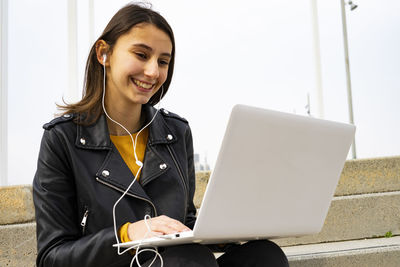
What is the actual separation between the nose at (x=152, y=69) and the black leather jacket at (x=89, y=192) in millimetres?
201

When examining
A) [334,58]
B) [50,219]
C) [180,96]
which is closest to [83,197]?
[50,219]

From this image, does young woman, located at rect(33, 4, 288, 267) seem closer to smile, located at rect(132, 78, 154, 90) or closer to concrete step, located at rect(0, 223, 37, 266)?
smile, located at rect(132, 78, 154, 90)

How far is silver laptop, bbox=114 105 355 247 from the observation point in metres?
0.90

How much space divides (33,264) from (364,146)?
2.24 metres

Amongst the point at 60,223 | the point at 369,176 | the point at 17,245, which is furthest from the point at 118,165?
the point at 369,176

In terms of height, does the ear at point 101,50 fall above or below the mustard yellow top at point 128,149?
above

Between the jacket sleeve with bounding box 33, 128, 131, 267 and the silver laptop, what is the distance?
88 mm

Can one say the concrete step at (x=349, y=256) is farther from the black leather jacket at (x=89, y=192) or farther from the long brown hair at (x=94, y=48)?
the long brown hair at (x=94, y=48)

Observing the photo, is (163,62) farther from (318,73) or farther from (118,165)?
(318,73)

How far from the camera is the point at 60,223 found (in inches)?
48.3

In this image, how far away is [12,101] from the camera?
2.99m

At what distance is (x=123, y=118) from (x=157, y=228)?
0.52 metres

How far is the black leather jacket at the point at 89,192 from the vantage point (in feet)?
3.80

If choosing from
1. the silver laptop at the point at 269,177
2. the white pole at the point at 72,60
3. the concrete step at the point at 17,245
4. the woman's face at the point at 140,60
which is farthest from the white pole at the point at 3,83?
the silver laptop at the point at 269,177
